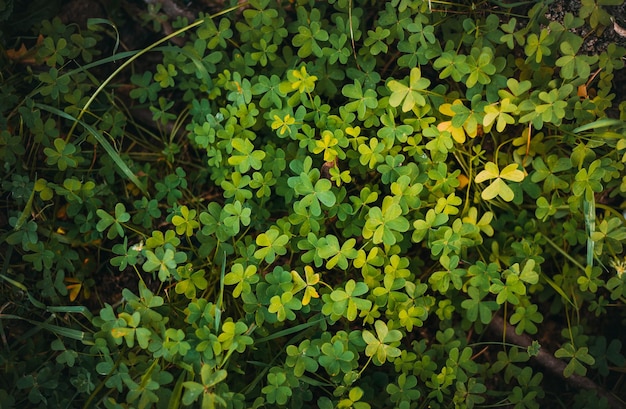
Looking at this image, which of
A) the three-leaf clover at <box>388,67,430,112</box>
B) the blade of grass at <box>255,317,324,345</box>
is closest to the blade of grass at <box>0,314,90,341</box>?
the blade of grass at <box>255,317,324,345</box>

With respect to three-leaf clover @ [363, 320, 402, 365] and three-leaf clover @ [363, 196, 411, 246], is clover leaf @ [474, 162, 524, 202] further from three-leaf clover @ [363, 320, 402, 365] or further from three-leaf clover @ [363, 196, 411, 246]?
three-leaf clover @ [363, 320, 402, 365]

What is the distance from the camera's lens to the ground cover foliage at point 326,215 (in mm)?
2400

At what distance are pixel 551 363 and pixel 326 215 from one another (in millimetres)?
1376

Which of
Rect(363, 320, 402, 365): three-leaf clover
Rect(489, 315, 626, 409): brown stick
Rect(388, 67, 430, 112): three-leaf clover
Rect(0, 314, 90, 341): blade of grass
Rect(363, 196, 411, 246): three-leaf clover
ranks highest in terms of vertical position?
Rect(388, 67, 430, 112): three-leaf clover

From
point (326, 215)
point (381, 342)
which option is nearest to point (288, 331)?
point (381, 342)

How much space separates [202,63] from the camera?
8.88 ft

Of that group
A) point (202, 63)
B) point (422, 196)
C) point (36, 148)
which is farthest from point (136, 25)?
point (422, 196)

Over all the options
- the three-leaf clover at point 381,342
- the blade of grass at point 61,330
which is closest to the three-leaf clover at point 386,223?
the three-leaf clover at point 381,342

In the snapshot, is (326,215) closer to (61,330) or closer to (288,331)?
(288,331)

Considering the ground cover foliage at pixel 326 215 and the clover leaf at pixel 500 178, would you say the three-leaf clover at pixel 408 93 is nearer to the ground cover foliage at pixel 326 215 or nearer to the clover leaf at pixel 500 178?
the ground cover foliage at pixel 326 215

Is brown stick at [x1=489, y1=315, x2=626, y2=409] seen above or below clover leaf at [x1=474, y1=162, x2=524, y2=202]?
below

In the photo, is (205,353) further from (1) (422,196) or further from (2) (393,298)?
(1) (422,196)

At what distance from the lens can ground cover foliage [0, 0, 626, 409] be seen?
2.40 meters

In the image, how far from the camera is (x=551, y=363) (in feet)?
9.02
